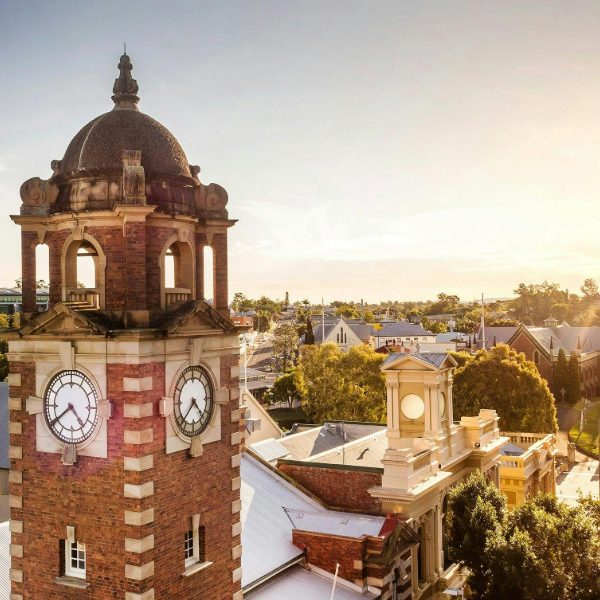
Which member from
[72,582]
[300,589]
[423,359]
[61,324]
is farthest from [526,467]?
[61,324]

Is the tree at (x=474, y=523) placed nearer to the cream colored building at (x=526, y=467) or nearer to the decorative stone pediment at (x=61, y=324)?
the cream colored building at (x=526, y=467)

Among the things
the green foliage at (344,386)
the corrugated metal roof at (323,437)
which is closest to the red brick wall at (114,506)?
the corrugated metal roof at (323,437)

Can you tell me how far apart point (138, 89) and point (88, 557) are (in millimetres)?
11028

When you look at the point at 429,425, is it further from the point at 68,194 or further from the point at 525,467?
the point at 68,194

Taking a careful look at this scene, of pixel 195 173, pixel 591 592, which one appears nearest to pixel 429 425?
pixel 591 592

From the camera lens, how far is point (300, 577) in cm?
2311

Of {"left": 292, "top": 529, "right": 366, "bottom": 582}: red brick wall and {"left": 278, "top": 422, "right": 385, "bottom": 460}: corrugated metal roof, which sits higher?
{"left": 278, "top": 422, "right": 385, "bottom": 460}: corrugated metal roof

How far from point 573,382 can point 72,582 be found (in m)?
94.8

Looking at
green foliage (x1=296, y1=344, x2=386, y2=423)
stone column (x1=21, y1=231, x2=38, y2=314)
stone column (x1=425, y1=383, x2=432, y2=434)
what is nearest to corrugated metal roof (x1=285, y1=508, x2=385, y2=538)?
stone column (x1=425, y1=383, x2=432, y2=434)

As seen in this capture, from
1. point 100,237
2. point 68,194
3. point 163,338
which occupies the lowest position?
point 163,338

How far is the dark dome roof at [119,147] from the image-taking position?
1616 cm

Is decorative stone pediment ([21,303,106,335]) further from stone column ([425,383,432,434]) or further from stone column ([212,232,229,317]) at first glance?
stone column ([425,383,432,434])

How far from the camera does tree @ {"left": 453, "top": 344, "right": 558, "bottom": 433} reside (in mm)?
57625

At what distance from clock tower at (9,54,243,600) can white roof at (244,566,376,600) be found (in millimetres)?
4672
